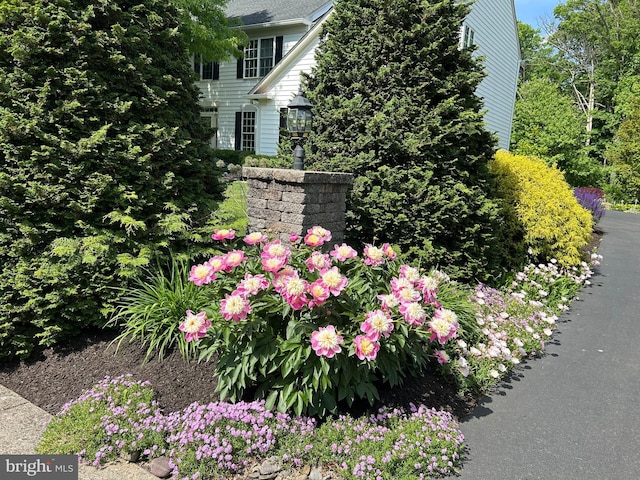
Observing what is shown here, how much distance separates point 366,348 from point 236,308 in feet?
2.51

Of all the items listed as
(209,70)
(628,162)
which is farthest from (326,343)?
(628,162)

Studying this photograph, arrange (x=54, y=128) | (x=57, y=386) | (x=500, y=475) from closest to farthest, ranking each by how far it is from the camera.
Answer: (x=500, y=475), (x=57, y=386), (x=54, y=128)

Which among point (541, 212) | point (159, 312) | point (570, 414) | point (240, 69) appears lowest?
Answer: point (570, 414)

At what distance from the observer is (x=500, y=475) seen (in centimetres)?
268

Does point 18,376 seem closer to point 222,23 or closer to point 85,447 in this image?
point 85,447

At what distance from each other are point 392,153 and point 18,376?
13.2 feet

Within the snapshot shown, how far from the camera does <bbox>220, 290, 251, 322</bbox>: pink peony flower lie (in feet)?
8.46

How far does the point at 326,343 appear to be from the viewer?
8.18ft

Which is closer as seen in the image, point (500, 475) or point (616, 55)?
point (500, 475)

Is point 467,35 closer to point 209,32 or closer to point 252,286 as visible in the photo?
point 209,32

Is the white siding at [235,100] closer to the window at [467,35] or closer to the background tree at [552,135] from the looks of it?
the window at [467,35]

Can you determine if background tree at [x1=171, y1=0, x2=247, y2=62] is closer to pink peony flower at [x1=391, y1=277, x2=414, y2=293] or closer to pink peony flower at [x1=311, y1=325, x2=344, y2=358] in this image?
pink peony flower at [x1=391, y1=277, x2=414, y2=293]

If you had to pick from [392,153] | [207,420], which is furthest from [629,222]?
[207,420]

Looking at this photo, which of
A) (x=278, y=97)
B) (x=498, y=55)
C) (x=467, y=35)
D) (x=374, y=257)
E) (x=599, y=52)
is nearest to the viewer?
(x=374, y=257)
